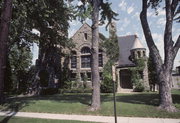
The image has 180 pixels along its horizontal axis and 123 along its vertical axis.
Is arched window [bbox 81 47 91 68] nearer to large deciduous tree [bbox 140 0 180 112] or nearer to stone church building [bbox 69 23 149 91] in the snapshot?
stone church building [bbox 69 23 149 91]

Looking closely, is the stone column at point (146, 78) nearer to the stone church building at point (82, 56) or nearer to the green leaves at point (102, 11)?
the stone church building at point (82, 56)

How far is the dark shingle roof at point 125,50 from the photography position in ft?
92.3

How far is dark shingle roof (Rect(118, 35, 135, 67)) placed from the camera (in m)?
28.1

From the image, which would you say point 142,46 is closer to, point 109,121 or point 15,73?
point 109,121

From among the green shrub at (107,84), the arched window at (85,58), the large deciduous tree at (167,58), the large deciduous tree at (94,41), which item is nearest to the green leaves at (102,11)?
the large deciduous tree at (94,41)

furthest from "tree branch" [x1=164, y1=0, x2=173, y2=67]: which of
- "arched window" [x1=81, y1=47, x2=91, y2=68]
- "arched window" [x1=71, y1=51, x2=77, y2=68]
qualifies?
"arched window" [x1=71, y1=51, x2=77, y2=68]

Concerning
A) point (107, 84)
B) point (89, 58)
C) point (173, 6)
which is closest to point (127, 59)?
point (107, 84)

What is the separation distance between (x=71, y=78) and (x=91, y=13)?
64.4ft

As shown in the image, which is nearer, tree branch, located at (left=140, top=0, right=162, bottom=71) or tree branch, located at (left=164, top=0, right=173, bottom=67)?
tree branch, located at (left=164, top=0, right=173, bottom=67)

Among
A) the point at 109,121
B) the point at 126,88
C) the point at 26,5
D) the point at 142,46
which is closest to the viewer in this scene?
the point at 109,121

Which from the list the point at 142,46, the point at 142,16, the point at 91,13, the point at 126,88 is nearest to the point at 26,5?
the point at 91,13

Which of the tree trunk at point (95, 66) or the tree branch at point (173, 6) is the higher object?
the tree branch at point (173, 6)

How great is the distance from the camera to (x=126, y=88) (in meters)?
29.2

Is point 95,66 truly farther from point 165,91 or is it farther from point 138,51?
point 138,51
